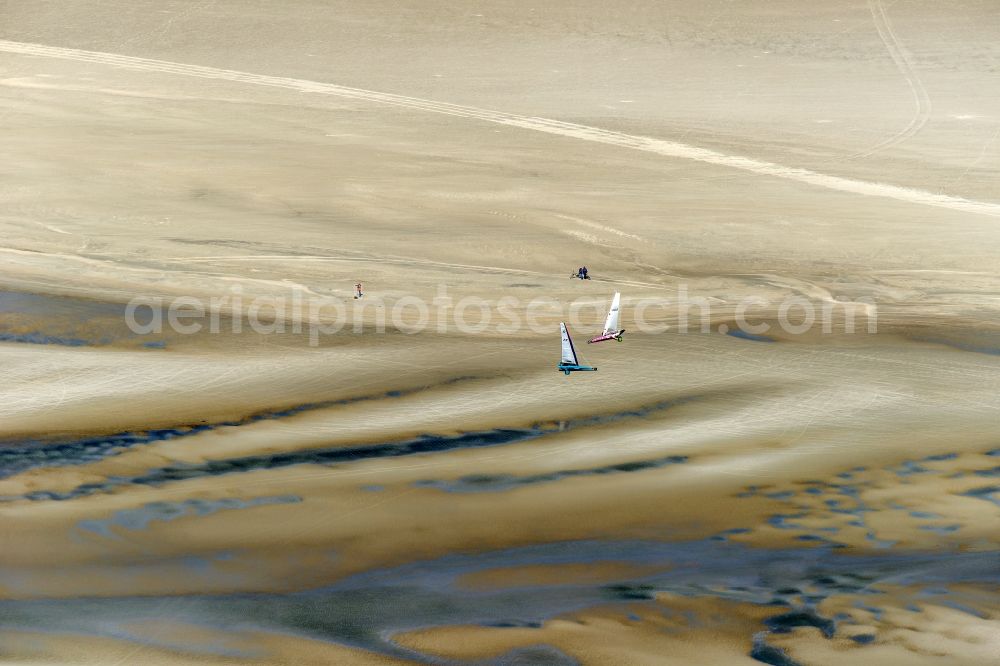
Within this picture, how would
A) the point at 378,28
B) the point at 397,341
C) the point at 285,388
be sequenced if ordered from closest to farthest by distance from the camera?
the point at 285,388
the point at 397,341
the point at 378,28

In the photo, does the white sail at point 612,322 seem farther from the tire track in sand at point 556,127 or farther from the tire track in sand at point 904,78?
the tire track in sand at point 904,78

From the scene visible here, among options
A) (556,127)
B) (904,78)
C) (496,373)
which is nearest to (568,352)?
(496,373)

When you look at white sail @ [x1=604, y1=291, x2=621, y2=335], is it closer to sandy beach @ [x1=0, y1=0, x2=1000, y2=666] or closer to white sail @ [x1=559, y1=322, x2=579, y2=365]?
sandy beach @ [x1=0, y1=0, x2=1000, y2=666]

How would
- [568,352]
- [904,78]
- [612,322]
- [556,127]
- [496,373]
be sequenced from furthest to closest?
[904,78] < [556,127] < [612,322] < [496,373] < [568,352]

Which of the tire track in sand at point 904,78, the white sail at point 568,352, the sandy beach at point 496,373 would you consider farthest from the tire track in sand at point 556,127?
the white sail at point 568,352

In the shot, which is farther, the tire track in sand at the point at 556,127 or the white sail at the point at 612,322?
the tire track in sand at the point at 556,127

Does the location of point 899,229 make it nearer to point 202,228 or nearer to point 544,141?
point 544,141

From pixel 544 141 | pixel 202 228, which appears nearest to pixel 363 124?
pixel 544 141

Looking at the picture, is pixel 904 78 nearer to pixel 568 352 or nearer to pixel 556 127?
pixel 556 127
